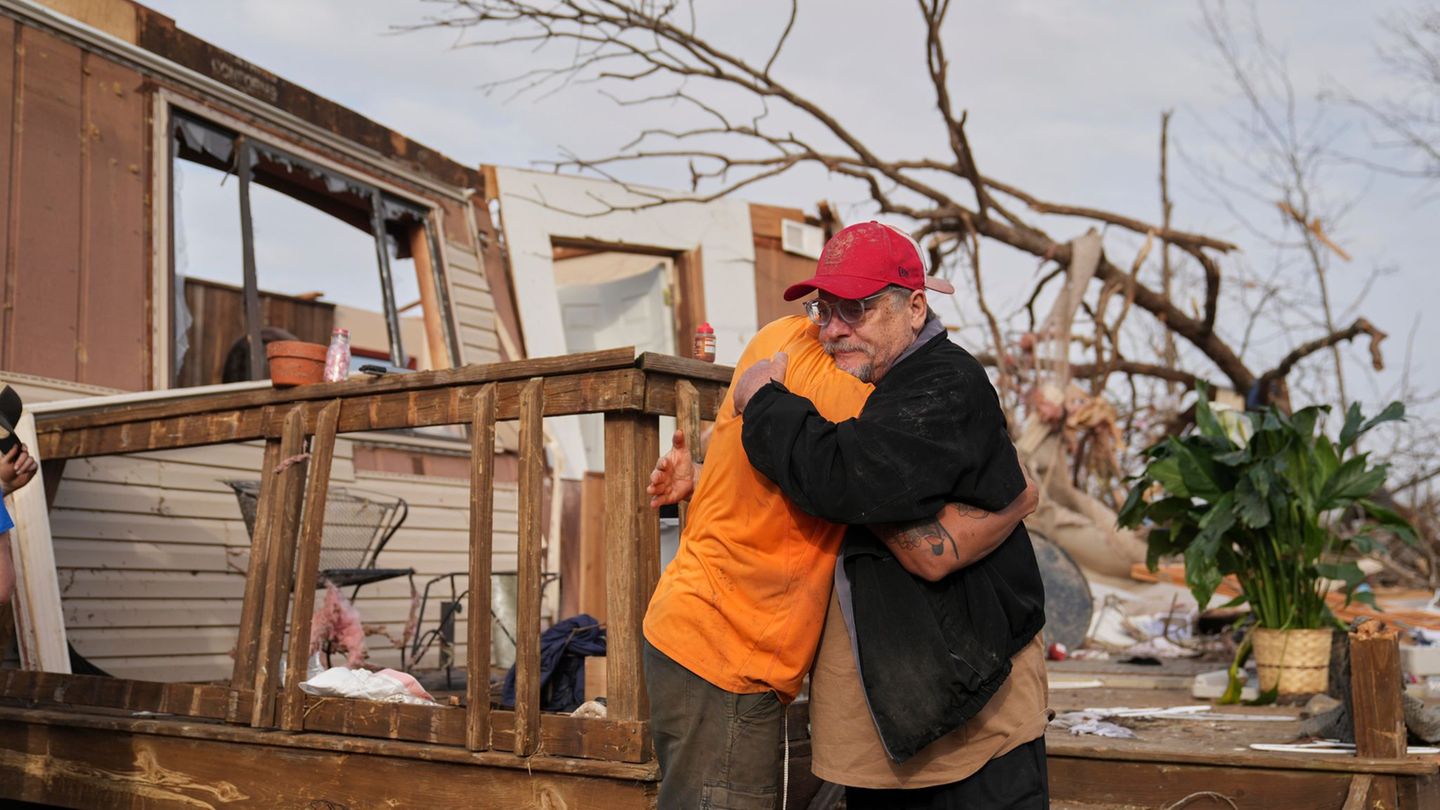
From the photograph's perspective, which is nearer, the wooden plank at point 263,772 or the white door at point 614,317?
the wooden plank at point 263,772

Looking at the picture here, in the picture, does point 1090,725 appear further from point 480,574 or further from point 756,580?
point 756,580

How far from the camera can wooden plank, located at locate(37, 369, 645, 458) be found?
3744mm

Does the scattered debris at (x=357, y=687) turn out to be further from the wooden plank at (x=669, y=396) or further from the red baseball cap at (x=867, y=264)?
the red baseball cap at (x=867, y=264)

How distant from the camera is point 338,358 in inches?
185

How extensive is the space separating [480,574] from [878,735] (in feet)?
6.05

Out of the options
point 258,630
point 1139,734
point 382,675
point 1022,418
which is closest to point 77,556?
point 258,630

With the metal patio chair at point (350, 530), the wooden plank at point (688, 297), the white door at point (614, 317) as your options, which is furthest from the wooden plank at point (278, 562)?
the wooden plank at point (688, 297)

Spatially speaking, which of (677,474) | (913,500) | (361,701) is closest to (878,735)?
(913,500)

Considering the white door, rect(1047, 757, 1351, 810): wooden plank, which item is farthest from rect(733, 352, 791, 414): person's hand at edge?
the white door

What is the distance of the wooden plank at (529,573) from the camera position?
3686mm

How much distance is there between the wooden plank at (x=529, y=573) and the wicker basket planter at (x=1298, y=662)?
382 cm

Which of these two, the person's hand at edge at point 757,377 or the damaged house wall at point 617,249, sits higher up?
the damaged house wall at point 617,249

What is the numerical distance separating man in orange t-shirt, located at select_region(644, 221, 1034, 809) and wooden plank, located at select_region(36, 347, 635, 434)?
109 centimetres

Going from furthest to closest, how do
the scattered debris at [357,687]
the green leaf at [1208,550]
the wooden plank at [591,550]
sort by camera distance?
the wooden plank at [591,550]
the green leaf at [1208,550]
the scattered debris at [357,687]
